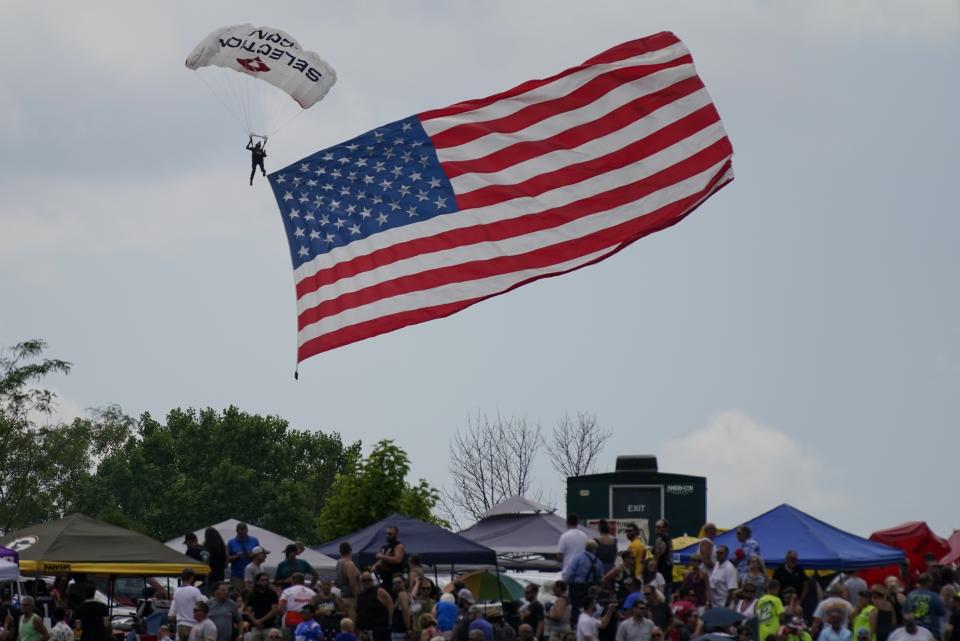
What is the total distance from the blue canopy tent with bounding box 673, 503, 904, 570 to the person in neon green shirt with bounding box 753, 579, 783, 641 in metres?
2.19

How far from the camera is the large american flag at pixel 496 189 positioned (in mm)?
18469

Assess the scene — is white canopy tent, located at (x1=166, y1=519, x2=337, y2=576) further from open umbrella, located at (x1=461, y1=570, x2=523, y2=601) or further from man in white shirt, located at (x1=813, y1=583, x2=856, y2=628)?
man in white shirt, located at (x1=813, y1=583, x2=856, y2=628)

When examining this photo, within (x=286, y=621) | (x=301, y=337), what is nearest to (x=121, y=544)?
(x=286, y=621)

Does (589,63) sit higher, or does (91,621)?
(589,63)

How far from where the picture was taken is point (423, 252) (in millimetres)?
18703

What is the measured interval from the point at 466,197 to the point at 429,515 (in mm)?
27791

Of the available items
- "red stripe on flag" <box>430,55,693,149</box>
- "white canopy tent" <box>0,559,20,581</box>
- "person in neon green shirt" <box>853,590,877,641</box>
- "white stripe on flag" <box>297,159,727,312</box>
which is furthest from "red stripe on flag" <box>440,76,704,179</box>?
"white canopy tent" <box>0,559,20,581</box>

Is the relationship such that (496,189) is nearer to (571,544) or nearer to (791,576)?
(571,544)

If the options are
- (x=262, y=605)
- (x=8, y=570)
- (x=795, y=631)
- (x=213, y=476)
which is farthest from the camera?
(x=213, y=476)

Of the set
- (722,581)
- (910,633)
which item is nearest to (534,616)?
(722,581)

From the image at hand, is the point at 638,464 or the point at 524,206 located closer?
the point at 524,206

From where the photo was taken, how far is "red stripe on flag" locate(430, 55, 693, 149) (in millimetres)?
19531

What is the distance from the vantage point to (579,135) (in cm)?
1975

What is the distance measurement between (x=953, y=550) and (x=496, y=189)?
13.2 m
